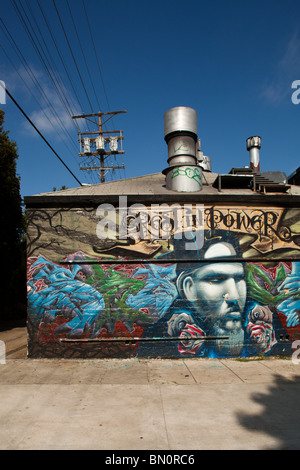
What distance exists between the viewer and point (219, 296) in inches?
276

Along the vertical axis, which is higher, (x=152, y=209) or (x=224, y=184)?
(x=224, y=184)

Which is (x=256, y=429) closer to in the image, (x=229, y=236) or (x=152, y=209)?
(x=229, y=236)

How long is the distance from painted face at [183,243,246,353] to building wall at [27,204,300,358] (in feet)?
0.08

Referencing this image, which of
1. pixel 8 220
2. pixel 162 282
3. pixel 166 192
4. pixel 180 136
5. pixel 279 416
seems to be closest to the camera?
pixel 279 416

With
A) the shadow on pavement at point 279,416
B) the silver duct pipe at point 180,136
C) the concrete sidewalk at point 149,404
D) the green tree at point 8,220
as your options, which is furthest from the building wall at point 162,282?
the green tree at point 8,220

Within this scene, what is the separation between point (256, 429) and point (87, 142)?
16.7 m

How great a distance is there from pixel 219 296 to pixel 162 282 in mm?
1469

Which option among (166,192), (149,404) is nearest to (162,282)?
(166,192)

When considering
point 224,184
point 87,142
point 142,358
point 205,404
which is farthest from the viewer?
point 87,142

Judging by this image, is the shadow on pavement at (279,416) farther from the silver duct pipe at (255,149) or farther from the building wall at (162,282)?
the silver duct pipe at (255,149)

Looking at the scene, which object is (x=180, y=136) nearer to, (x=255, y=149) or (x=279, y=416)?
(x=255, y=149)

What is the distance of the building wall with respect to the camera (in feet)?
22.5

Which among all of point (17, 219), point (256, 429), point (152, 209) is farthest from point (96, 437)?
point (17, 219)
